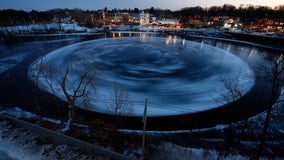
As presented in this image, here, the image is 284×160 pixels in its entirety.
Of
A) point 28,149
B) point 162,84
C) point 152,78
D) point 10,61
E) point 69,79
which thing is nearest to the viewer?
point 28,149

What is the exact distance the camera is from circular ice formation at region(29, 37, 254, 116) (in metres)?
15.2

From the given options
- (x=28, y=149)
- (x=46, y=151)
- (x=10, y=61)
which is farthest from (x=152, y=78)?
(x=10, y=61)

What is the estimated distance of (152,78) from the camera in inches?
888

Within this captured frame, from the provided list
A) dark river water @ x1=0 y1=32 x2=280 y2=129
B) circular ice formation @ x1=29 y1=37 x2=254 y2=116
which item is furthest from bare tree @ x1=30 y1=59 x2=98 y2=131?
dark river water @ x1=0 y1=32 x2=280 y2=129

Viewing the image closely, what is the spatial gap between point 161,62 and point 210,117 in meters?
17.5

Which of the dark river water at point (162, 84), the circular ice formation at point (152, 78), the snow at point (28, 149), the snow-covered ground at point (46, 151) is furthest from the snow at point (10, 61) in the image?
the snow at point (28, 149)

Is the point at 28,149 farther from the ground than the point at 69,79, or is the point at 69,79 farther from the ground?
the point at 28,149

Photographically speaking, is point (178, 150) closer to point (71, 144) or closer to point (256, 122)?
point (71, 144)

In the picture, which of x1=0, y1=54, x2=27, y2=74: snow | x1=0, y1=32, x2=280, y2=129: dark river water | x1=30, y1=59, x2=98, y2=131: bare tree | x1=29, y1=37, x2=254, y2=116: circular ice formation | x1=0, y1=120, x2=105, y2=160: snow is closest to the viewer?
x1=0, y1=120, x2=105, y2=160: snow

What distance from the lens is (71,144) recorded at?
7.36m

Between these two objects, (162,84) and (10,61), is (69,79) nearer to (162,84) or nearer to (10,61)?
(162,84)

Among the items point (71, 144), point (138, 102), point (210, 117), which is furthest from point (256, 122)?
point (71, 144)

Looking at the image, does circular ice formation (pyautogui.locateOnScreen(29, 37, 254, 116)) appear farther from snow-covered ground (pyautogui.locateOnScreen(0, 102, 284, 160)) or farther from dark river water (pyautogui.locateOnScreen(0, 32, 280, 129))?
snow-covered ground (pyautogui.locateOnScreen(0, 102, 284, 160))

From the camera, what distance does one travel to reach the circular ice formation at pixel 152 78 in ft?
50.0
